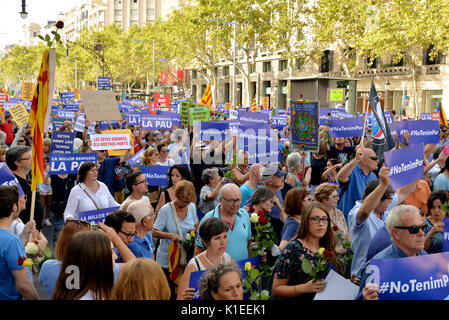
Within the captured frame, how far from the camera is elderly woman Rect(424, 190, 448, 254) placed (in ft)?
14.9

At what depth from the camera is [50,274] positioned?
357cm

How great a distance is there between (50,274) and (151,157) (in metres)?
4.79

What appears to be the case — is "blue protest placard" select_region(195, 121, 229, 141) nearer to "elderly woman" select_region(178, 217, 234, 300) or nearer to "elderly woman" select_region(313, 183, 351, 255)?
"elderly woman" select_region(313, 183, 351, 255)

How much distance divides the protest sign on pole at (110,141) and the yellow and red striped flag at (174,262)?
13.2ft

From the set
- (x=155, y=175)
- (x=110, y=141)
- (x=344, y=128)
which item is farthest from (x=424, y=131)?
(x=110, y=141)

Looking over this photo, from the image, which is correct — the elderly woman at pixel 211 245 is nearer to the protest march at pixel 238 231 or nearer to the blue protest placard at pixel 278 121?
the protest march at pixel 238 231

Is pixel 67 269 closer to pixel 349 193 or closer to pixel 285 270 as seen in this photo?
pixel 285 270

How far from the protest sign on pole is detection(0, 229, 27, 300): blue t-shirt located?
5.18 meters

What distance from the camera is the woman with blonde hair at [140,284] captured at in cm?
296

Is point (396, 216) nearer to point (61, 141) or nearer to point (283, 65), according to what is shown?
point (61, 141)

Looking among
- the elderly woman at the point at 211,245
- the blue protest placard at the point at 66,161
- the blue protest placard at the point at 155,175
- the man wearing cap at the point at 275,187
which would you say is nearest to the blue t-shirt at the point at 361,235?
the man wearing cap at the point at 275,187
